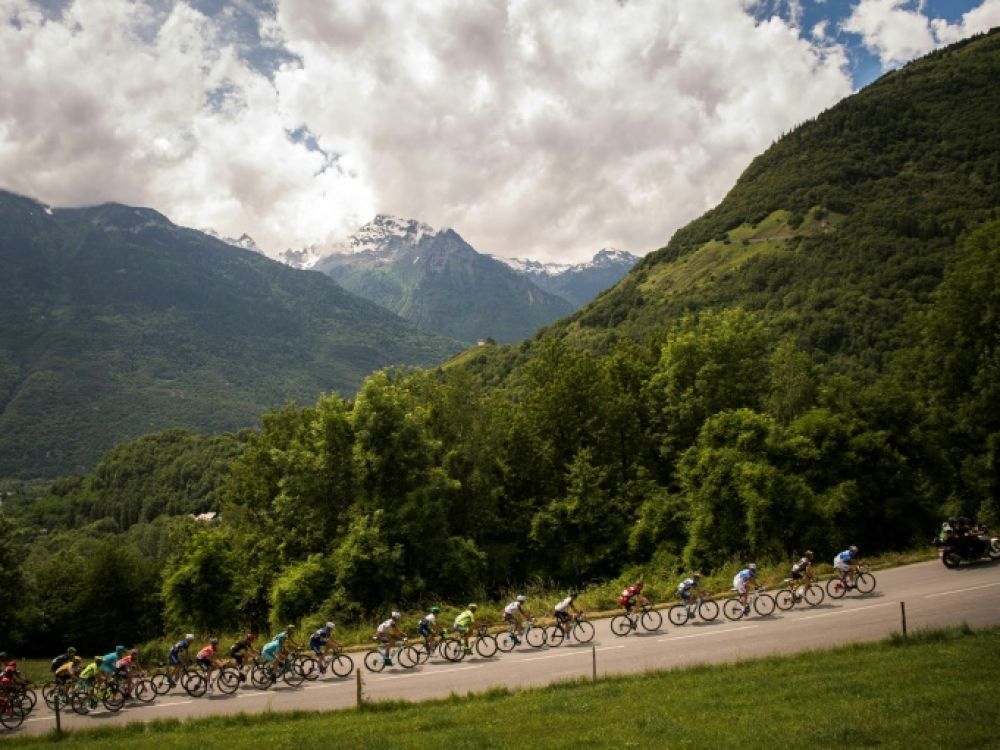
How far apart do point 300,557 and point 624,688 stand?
2056 cm

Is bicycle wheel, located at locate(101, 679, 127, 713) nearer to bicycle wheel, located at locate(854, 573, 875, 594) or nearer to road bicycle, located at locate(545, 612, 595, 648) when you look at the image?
road bicycle, located at locate(545, 612, 595, 648)

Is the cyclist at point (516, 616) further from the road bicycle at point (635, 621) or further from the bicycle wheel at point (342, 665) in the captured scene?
the bicycle wheel at point (342, 665)

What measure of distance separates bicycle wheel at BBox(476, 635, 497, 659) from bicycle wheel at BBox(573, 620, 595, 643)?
289 cm

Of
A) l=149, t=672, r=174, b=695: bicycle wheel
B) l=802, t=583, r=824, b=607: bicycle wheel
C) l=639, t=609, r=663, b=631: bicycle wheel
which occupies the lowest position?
l=149, t=672, r=174, b=695: bicycle wheel

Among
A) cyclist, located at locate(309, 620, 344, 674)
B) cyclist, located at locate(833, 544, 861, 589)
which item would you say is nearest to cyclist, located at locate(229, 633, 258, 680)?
cyclist, located at locate(309, 620, 344, 674)

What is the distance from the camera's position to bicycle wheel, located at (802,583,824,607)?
23.0 m

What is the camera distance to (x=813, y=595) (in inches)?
910

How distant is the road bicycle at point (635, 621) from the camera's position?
22.6 metres

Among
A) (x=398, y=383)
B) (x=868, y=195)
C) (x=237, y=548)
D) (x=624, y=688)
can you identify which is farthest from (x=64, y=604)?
(x=868, y=195)

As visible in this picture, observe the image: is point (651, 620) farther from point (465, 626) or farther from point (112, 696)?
point (112, 696)

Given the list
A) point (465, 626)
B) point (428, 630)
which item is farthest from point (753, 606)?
point (428, 630)

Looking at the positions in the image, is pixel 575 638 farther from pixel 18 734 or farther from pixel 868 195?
pixel 868 195

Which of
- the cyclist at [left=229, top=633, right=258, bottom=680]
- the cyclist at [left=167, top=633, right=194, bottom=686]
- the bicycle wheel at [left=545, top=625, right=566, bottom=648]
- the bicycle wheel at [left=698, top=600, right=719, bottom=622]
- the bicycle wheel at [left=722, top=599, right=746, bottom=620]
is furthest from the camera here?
the bicycle wheel at [left=698, top=600, right=719, bottom=622]

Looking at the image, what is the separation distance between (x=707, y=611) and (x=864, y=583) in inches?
233
